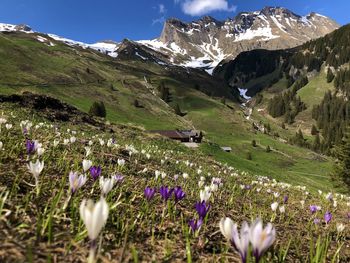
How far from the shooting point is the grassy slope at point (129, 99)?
8612cm

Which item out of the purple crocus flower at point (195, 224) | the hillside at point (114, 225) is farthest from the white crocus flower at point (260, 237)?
the purple crocus flower at point (195, 224)

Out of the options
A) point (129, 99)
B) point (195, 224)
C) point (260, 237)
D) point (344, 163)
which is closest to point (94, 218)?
point (260, 237)

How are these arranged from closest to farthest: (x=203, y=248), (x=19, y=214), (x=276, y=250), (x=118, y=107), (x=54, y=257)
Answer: (x=54, y=257) < (x=19, y=214) < (x=203, y=248) < (x=276, y=250) < (x=118, y=107)

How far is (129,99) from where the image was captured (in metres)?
109

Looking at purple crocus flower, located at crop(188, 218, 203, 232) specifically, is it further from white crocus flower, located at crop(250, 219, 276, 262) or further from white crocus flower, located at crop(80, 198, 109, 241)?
white crocus flower, located at crop(80, 198, 109, 241)

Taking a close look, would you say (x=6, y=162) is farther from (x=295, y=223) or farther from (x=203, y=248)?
(x=295, y=223)

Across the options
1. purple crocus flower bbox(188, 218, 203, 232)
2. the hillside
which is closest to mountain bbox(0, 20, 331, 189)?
the hillside

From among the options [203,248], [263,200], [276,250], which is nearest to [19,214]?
[203,248]

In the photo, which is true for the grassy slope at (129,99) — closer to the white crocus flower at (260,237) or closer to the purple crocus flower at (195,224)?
the purple crocus flower at (195,224)

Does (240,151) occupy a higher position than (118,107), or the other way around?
(118,107)

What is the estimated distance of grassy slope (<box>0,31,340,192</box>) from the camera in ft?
283

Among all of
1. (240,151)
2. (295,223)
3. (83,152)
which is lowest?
(295,223)

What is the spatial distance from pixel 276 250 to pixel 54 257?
256 cm

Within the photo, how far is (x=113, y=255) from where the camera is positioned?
8.80 feet
